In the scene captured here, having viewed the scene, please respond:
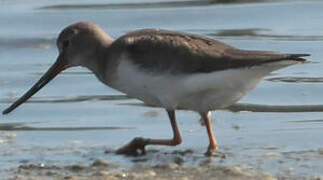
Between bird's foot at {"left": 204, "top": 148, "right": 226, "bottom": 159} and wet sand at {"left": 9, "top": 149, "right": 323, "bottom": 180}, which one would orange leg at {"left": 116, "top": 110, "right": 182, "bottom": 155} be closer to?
wet sand at {"left": 9, "top": 149, "right": 323, "bottom": 180}

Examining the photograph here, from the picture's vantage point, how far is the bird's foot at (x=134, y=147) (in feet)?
29.9

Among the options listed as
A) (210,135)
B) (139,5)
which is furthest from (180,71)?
(139,5)

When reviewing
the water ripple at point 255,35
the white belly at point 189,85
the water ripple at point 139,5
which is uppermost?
the white belly at point 189,85

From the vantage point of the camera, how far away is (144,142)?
30.1 ft

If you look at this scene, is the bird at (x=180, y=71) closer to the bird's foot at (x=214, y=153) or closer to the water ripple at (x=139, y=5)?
the bird's foot at (x=214, y=153)

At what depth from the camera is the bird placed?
8.89 meters

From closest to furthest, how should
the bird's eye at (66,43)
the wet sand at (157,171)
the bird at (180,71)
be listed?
the wet sand at (157,171)
the bird at (180,71)
the bird's eye at (66,43)

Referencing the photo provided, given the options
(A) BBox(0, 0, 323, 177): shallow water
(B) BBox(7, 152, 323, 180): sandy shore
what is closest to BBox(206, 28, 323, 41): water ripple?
(A) BBox(0, 0, 323, 177): shallow water

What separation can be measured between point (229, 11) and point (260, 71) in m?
6.19

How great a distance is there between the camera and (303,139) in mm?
9438

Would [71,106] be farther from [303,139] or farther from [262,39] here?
[262,39]

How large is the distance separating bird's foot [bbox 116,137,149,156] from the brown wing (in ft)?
2.02

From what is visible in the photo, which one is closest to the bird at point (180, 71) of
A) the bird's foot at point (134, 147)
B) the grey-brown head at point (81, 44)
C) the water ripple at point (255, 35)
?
the bird's foot at point (134, 147)

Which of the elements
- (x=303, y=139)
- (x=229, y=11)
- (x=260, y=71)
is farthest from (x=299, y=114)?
(x=229, y=11)
